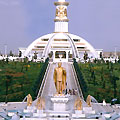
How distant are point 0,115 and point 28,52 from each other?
38.4 m

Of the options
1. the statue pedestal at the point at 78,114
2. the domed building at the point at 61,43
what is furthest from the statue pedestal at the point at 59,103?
the domed building at the point at 61,43

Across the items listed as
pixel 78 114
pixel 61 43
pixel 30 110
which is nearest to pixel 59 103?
pixel 78 114

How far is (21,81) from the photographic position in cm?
2664

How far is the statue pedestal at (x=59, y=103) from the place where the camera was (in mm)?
16906

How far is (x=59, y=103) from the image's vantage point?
16984mm

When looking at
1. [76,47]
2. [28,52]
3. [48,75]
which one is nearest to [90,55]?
[76,47]

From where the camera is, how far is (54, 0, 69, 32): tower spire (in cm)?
5416

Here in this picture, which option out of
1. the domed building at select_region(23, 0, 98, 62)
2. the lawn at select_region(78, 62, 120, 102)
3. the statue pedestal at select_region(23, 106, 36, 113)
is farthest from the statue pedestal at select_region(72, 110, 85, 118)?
the domed building at select_region(23, 0, 98, 62)

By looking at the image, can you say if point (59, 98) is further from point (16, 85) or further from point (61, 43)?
point (61, 43)

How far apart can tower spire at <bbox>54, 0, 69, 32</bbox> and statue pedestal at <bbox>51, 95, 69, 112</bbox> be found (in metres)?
38.7

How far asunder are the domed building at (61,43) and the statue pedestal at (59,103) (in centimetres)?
3271

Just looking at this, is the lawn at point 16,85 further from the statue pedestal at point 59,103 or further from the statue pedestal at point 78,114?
the statue pedestal at point 78,114

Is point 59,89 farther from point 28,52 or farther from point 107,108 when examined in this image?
point 28,52

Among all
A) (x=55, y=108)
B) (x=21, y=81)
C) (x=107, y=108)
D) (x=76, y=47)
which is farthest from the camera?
(x=76, y=47)
